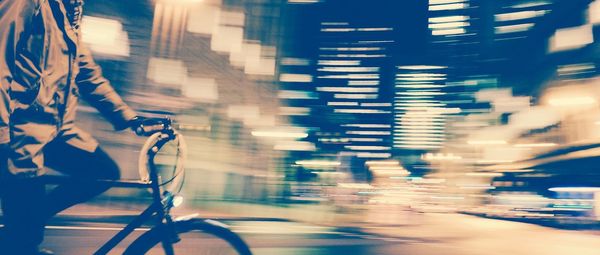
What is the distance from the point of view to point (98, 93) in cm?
219

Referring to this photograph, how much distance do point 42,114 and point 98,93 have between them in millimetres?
428

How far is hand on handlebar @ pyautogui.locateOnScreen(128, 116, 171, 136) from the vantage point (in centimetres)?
211

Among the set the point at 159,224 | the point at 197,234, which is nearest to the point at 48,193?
the point at 159,224

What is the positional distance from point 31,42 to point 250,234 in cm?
536

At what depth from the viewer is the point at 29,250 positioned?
1875mm

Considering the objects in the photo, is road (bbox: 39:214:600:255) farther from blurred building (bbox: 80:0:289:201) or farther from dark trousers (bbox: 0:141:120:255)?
blurred building (bbox: 80:0:289:201)

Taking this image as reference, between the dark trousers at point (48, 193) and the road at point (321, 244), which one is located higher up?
the dark trousers at point (48, 193)

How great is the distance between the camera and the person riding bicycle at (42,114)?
1619 millimetres

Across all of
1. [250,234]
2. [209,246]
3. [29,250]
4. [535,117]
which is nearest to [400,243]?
[250,234]

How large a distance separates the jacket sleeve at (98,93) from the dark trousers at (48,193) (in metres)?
0.23

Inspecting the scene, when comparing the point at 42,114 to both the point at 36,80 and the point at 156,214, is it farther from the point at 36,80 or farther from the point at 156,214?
the point at 156,214

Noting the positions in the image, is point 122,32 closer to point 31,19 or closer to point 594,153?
point 31,19

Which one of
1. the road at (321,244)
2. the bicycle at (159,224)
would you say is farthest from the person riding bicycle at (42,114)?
the road at (321,244)

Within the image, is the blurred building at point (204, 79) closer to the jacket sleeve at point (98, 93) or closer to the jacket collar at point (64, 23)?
the jacket sleeve at point (98, 93)
